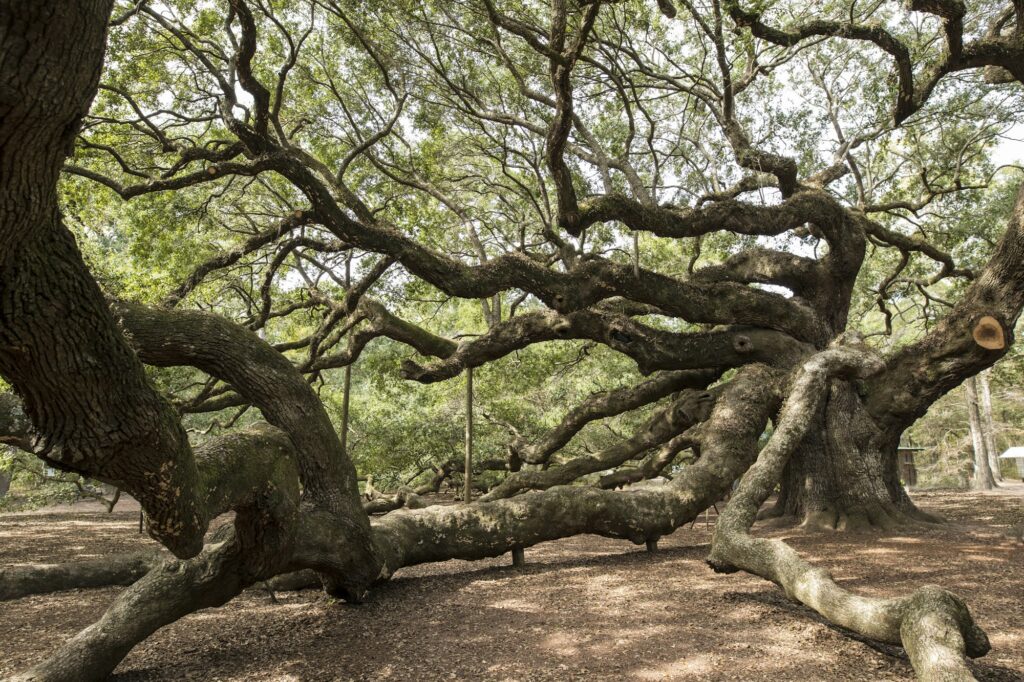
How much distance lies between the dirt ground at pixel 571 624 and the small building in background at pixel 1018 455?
66.1 feet

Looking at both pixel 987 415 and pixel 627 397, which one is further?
pixel 987 415

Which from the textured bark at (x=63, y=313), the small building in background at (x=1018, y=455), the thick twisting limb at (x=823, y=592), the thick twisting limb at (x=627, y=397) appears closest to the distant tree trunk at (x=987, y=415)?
the small building in background at (x=1018, y=455)

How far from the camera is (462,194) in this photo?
13625 millimetres

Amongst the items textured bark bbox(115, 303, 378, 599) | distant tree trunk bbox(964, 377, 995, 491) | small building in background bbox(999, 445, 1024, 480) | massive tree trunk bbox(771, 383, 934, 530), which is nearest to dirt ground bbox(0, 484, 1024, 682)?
textured bark bbox(115, 303, 378, 599)

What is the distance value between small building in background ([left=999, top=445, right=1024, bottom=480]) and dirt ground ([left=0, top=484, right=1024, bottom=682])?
20.1m

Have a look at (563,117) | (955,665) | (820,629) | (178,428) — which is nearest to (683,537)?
(820,629)

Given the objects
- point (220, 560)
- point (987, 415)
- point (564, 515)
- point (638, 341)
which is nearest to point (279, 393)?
point (220, 560)

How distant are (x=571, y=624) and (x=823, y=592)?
1.77 meters

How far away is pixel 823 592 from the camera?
3.71m

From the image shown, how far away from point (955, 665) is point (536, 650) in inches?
91.5

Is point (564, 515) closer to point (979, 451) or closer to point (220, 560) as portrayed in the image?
point (220, 560)

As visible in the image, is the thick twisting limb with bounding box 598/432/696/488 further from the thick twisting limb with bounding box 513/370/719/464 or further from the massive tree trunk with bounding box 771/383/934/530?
the massive tree trunk with bounding box 771/383/934/530

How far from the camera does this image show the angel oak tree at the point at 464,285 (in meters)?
2.44

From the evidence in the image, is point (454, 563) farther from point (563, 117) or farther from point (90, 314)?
point (90, 314)
